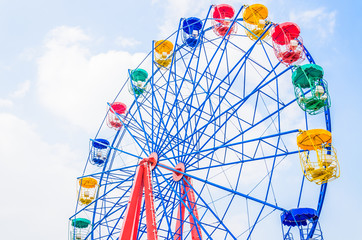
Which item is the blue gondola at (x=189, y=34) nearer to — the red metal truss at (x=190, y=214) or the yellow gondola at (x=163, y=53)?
the yellow gondola at (x=163, y=53)

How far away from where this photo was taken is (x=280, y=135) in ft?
36.0

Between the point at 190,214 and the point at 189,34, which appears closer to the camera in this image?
the point at 190,214

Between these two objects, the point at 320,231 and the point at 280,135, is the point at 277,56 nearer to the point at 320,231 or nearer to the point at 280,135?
the point at 280,135

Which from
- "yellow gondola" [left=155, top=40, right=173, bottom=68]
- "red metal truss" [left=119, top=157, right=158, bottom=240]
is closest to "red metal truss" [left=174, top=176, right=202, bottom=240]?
"red metal truss" [left=119, top=157, right=158, bottom=240]

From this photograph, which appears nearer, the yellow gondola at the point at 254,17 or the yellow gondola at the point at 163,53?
the yellow gondola at the point at 254,17

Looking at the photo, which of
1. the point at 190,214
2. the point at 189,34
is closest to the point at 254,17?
the point at 189,34

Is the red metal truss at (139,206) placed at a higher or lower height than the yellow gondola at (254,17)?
lower

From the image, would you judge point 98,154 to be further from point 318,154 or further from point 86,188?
point 318,154

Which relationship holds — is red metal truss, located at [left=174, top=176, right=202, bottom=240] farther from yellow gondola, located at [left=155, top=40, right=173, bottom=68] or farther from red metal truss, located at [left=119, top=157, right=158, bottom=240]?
yellow gondola, located at [left=155, top=40, right=173, bottom=68]

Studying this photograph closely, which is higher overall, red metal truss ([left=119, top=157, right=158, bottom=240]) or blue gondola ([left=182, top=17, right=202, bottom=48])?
blue gondola ([left=182, top=17, right=202, bottom=48])

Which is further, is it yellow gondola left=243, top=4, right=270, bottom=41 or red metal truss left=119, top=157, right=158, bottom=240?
yellow gondola left=243, top=4, right=270, bottom=41

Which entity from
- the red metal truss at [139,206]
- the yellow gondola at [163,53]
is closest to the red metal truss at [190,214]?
the red metal truss at [139,206]

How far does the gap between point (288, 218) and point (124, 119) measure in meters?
7.67

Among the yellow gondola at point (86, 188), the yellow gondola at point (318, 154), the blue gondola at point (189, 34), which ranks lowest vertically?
the yellow gondola at point (318, 154)
